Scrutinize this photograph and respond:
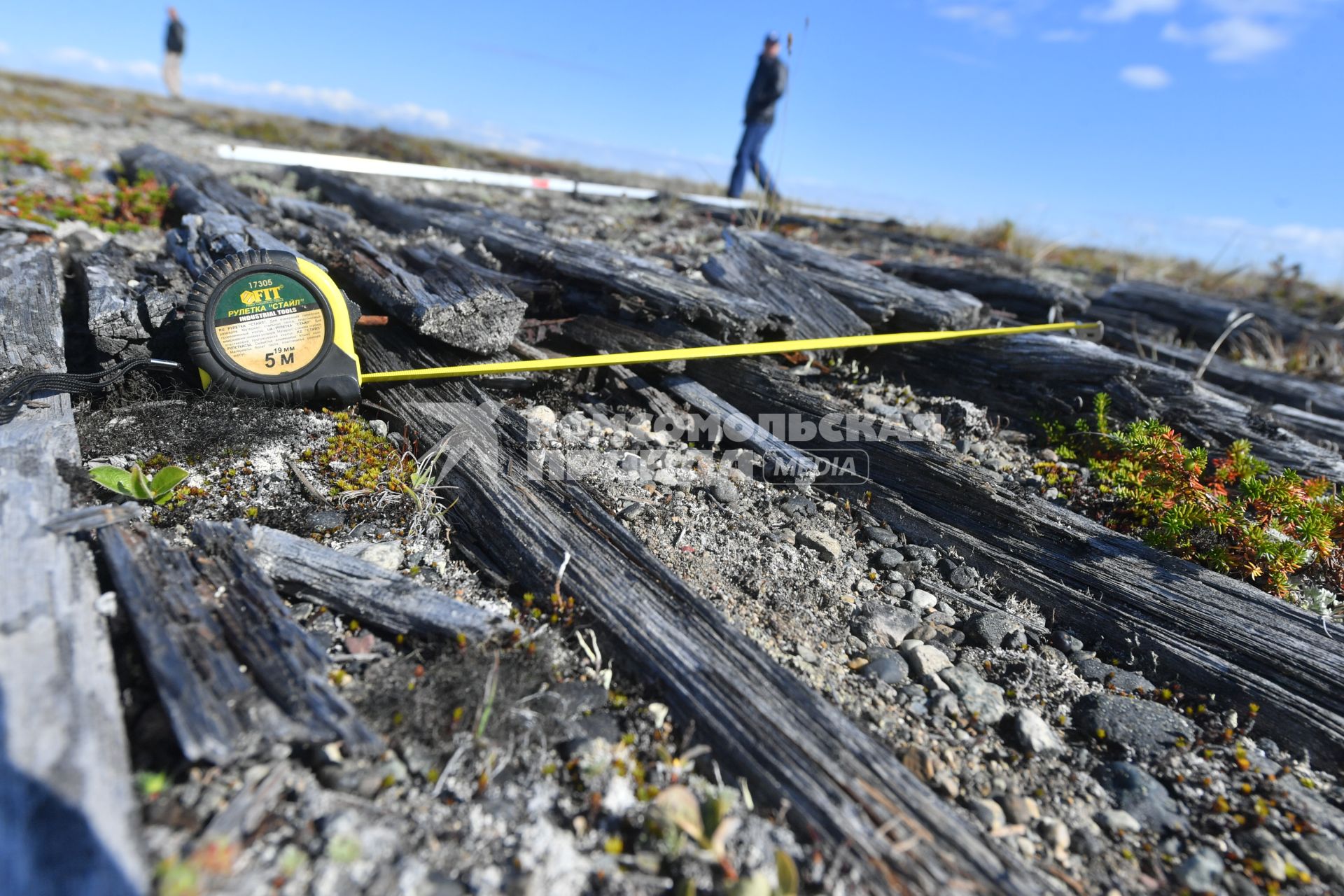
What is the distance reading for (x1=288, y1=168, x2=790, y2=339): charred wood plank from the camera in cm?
494

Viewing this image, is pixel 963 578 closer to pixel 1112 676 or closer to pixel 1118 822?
pixel 1112 676

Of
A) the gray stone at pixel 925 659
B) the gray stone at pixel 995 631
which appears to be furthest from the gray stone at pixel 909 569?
the gray stone at pixel 925 659

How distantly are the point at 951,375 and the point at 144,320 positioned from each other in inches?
211

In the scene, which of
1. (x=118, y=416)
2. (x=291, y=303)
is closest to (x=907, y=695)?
(x=291, y=303)

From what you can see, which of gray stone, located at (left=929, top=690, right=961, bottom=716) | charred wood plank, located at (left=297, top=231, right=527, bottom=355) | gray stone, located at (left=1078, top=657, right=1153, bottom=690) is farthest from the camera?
charred wood plank, located at (left=297, top=231, right=527, bottom=355)

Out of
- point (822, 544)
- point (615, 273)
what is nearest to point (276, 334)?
point (615, 273)

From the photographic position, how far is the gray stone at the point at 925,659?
3061mm

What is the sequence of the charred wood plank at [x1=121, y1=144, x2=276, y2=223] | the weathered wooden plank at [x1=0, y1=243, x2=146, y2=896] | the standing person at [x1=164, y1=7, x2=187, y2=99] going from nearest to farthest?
the weathered wooden plank at [x1=0, y1=243, x2=146, y2=896]
the charred wood plank at [x1=121, y1=144, x2=276, y2=223]
the standing person at [x1=164, y1=7, x2=187, y2=99]

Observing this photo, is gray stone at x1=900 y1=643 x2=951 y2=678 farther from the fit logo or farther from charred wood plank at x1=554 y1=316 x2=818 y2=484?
the fit logo

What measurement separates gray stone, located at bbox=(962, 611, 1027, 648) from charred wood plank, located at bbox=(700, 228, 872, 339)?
2.50 metres

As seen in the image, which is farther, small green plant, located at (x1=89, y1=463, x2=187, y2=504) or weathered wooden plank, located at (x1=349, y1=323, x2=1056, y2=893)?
small green plant, located at (x1=89, y1=463, x2=187, y2=504)

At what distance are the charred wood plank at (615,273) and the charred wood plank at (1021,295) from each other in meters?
3.36

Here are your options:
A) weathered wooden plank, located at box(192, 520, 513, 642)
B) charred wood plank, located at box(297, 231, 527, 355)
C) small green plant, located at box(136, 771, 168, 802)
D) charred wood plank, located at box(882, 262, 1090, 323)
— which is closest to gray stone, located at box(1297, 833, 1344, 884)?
weathered wooden plank, located at box(192, 520, 513, 642)

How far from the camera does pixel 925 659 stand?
3.10 m
